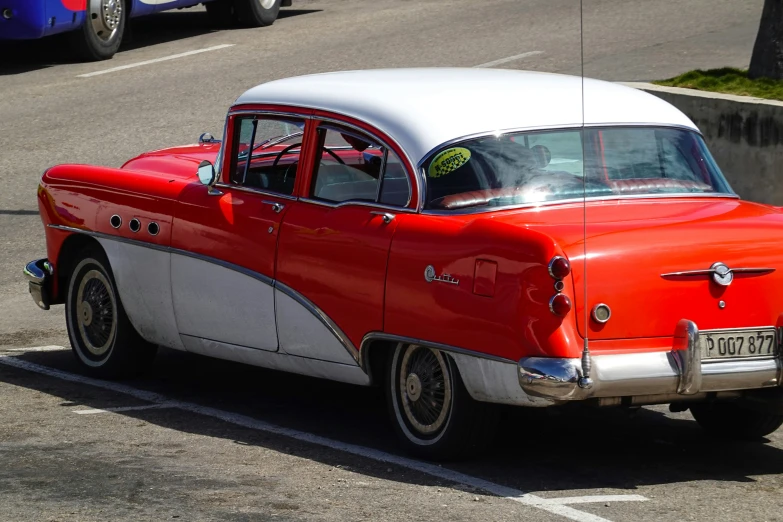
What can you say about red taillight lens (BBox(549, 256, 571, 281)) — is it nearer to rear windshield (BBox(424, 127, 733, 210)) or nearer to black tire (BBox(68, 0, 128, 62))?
rear windshield (BBox(424, 127, 733, 210))

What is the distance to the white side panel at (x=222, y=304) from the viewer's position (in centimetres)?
735

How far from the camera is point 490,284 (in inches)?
241

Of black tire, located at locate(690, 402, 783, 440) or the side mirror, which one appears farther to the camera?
the side mirror

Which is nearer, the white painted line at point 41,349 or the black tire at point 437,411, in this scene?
the black tire at point 437,411

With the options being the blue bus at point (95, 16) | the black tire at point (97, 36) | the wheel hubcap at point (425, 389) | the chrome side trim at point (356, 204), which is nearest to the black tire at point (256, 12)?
the blue bus at point (95, 16)

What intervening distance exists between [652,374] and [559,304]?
49 centimetres

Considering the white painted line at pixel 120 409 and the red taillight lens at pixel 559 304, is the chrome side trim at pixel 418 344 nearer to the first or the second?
the red taillight lens at pixel 559 304

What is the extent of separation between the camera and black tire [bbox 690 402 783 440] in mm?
7016

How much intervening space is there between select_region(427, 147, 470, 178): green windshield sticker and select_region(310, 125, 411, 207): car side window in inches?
5.5

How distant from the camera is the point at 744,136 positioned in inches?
477

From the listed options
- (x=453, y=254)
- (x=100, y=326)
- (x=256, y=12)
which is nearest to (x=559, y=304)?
(x=453, y=254)

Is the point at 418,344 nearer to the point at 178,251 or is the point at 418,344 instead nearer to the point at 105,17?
the point at 178,251

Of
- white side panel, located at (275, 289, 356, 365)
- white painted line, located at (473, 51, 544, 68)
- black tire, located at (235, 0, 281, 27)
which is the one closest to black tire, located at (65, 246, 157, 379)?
white side panel, located at (275, 289, 356, 365)

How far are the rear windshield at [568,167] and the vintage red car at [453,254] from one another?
0.04ft
